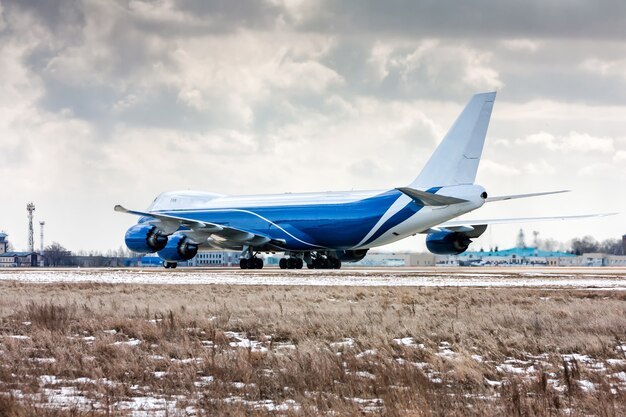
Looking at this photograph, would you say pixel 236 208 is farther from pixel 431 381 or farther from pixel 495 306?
pixel 431 381

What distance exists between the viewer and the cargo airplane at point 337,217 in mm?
42438

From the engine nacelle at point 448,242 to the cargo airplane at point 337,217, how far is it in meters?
0.05

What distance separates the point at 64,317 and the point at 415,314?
7062mm

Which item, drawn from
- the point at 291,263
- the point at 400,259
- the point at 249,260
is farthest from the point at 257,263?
the point at 400,259

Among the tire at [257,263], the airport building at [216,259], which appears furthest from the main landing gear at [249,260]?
the airport building at [216,259]

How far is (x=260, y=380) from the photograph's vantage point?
10133 mm

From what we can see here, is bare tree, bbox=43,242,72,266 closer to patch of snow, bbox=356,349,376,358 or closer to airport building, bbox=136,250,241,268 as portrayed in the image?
airport building, bbox=136,250,241,268

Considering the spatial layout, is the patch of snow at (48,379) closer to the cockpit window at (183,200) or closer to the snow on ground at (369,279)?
the snow on ground at (369,279)

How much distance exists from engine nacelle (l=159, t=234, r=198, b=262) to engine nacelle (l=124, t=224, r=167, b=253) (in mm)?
817

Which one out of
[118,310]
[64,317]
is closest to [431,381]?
[64,317]

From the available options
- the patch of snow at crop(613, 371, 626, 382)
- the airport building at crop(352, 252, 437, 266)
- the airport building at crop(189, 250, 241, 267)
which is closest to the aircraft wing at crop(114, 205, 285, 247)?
the patch of snow at crop(613, 371, 626, 382)

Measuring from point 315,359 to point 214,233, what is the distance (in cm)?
3917

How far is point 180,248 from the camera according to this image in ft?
172

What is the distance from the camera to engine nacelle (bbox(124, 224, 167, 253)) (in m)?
51.4
